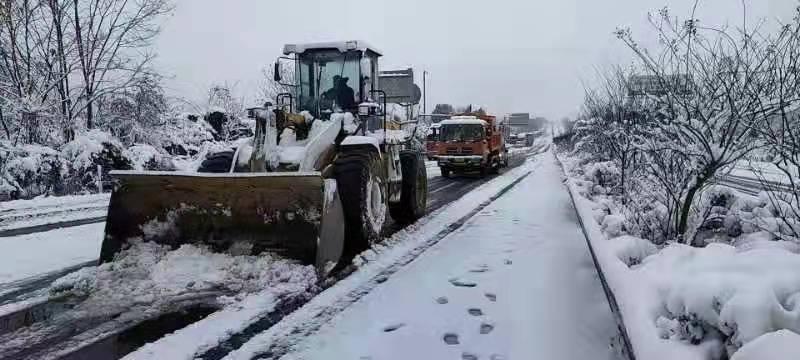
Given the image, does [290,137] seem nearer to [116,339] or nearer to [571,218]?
[116,339]

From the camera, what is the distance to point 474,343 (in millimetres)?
3691

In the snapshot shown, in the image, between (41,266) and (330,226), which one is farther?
(41,266)

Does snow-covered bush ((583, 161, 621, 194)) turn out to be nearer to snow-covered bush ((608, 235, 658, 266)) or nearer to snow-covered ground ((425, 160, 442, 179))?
snow-covered bush ((608, 235, 658, 266))

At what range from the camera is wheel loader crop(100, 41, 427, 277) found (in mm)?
5258

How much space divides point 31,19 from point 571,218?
50.2 ft

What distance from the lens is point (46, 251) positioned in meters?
6.74

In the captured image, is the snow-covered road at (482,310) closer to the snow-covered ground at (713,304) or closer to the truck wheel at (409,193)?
the snow-covered ground at (713,304)

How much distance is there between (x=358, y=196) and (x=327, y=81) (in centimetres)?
262

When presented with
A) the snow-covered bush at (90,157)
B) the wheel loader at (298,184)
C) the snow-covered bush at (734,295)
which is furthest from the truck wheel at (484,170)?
the snow-covered bush at (734,295)

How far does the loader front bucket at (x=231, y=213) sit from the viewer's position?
17.1 ft

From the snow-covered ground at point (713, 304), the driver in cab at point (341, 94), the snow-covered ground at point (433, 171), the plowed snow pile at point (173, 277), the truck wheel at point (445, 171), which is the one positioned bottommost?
the snow-covered ground at point (433, 171)

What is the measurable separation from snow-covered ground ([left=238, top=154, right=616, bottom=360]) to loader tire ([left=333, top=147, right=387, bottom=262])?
75 centimetres

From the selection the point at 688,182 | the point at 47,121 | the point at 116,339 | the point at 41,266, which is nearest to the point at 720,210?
the point at 688,182

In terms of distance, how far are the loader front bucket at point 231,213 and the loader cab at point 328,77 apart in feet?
8.95
